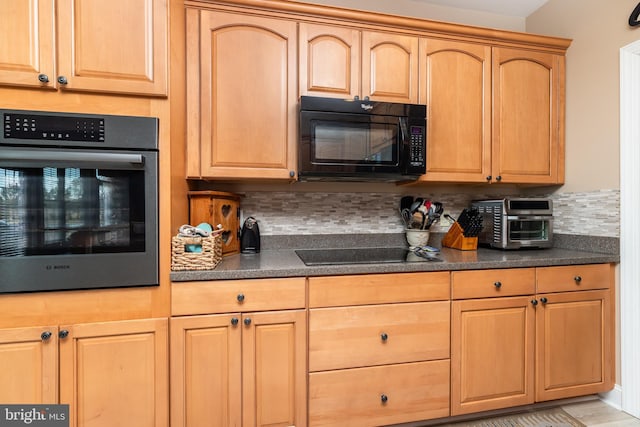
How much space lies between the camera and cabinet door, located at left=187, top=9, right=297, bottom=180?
5.29 ft

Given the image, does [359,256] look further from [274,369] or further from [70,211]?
[70,211]

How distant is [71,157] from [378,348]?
5.11 feet

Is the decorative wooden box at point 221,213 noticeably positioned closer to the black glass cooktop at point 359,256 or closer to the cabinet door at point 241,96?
the cabinet door at point 241,96

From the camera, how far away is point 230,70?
5.40 feet

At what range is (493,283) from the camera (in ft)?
5.41

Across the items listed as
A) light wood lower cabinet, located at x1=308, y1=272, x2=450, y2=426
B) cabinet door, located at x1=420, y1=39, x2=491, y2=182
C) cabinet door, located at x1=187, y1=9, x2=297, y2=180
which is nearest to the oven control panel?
cabinet door, located at x1=187, y1=9, x2=297, y2=180

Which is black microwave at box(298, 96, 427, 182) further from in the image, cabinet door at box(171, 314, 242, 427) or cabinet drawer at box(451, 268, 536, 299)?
cabinet door at box(171, 314, 242, 427)

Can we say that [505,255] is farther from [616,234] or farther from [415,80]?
[415,80]

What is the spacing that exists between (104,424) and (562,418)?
227cm

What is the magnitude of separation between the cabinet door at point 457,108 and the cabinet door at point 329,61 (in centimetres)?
43

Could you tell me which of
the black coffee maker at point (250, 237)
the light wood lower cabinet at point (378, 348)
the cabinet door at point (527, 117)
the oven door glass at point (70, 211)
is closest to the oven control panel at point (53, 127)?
the oven door glass at point (70, 211)

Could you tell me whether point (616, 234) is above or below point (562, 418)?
above

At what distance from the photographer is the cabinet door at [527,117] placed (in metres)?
1.98

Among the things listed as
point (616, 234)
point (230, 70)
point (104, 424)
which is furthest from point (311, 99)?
point (616, 234)
